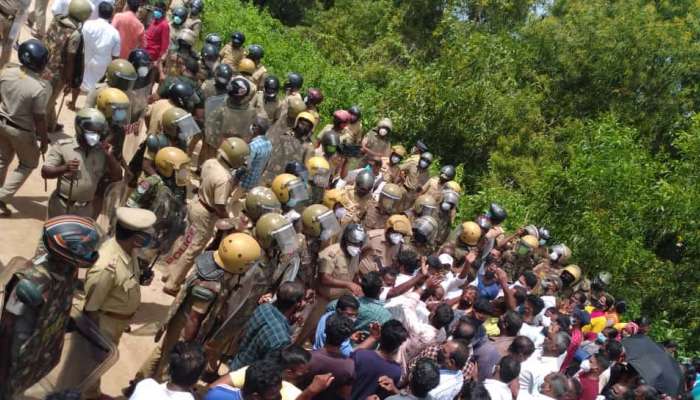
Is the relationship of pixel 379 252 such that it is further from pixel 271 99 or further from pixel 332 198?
pixel 271 99

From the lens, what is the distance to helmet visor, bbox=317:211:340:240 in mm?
7137

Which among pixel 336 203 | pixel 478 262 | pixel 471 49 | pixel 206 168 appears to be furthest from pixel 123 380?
pixel 471 49

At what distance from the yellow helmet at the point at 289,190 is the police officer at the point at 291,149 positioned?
1.71 m

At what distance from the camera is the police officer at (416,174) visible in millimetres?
11734

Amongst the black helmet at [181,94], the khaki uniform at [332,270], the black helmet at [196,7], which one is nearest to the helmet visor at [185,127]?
the black helmet at [181,94]

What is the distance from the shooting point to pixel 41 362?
4.55 meters

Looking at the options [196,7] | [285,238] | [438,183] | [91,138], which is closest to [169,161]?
[91,138]

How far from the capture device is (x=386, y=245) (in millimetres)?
8203

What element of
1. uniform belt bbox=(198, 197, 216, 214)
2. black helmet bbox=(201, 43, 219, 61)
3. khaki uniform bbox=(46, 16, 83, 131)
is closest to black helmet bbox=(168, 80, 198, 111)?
khaki uniform bbox=(46, 16, 83, 131)

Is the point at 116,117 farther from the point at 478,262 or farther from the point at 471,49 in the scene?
the point at 471,49

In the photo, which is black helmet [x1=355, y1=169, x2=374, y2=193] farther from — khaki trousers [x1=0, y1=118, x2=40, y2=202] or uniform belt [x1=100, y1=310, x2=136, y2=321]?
uniform belt [x1=100, y1=310, x2=136, y2=321]

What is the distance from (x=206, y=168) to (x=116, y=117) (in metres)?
1.05

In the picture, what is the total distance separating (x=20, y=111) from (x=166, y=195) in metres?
1.80

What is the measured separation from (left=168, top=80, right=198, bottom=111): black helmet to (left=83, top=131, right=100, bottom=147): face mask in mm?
2184
